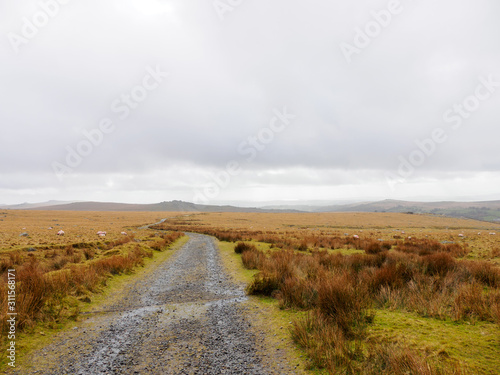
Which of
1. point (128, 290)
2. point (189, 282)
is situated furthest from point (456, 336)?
point (128, 290)

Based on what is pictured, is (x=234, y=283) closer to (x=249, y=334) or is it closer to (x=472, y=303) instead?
(x=249, y=334)

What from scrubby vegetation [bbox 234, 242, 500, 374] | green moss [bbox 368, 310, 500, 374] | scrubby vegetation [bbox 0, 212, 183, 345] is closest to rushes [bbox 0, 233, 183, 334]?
scrubby vegetation [bbox 0, 212, 183, 345]

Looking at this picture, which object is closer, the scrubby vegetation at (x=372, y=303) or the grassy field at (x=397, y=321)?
the grassy field at (x=397, y=321)

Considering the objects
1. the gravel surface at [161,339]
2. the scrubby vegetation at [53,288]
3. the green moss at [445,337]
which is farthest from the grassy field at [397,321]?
the scrubby vegetation at [53,288]

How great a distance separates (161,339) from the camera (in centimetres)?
600

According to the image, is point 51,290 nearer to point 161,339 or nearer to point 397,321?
point 161,339

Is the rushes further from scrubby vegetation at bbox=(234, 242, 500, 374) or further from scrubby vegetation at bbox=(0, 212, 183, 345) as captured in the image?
scrubby vegetation at bbox=(234, 242, 500, 374)

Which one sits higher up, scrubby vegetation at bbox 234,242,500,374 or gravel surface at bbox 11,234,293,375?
Result: scrubby vegetation at bbox 234,242,500,374

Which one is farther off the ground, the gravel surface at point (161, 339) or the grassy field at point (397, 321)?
the grassy field at point (397, 321)

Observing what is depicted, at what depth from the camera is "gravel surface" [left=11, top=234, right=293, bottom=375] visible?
15.8 ft

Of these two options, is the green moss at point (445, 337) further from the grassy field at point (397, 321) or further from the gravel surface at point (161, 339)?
the gravel surface at point (161, 339)

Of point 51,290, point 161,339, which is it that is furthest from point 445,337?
point 51,290

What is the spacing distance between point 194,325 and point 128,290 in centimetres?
497

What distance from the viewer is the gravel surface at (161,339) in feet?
15.8
